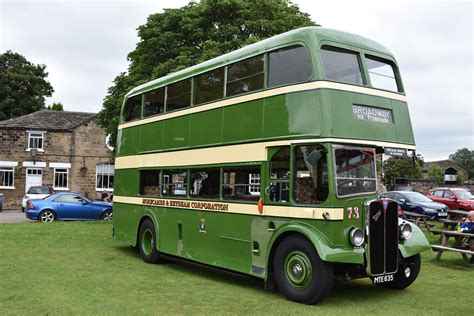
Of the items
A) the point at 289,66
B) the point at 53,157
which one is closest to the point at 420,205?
the point at 289,66

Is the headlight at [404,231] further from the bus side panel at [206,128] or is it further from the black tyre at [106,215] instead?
the black tyre at [106,215]

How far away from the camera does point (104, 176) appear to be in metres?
37.9

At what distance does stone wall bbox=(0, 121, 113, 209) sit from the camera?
116ft

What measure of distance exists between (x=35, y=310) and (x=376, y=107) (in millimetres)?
6158

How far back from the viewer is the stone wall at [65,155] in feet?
116

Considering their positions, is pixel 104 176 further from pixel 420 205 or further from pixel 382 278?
pixel 382 278

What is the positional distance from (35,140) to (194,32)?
18.6 m

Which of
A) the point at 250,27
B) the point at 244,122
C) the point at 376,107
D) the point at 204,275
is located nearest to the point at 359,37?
the point at 376,107

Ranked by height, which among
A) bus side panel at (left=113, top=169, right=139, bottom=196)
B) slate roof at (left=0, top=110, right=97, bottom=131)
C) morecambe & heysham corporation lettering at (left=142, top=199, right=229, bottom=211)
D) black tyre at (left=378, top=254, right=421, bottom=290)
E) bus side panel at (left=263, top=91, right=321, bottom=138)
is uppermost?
slate roof at (left=0, top=110, right=97, bottom=131)

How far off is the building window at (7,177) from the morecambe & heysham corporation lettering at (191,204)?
2599 cm

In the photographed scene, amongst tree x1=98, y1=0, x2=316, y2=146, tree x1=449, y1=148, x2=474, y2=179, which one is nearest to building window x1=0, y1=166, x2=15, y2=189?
tree x1=98, y1=0, x2=316, y2=146

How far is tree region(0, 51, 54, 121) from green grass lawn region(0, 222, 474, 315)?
4338 centimetres

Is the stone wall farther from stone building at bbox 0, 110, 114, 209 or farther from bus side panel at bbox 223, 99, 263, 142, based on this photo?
bus side panel at bbox 223, 99, 263, 142

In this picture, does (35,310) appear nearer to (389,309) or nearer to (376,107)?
(389,309)
